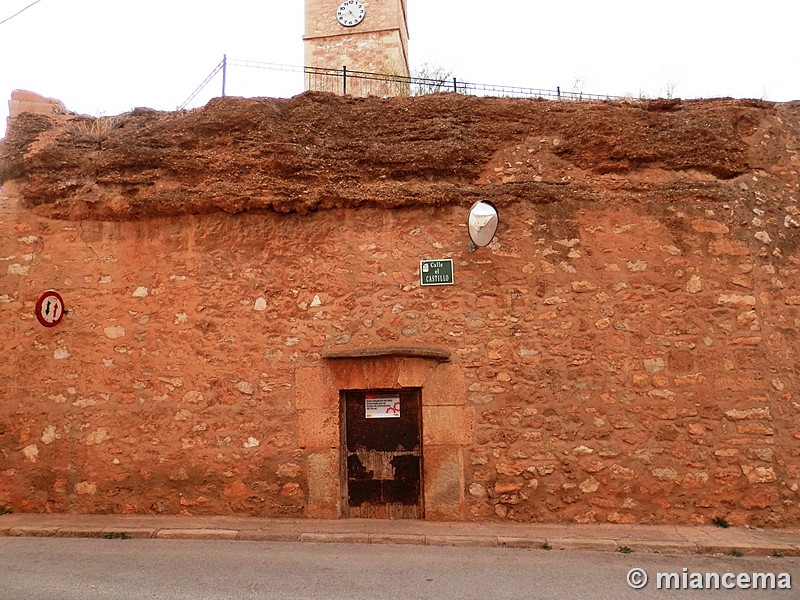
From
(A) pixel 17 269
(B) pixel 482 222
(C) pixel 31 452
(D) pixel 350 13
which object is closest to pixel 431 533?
(B) pixel 482 222

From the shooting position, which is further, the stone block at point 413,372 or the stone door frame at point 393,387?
the stone block at point 413,372

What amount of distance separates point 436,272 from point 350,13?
781 inches

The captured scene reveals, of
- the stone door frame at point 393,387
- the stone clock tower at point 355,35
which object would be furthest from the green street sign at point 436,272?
the stone clock tower at point 355,35

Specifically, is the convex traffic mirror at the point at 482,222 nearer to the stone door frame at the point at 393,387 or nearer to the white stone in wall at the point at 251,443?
the stone door frame at the point at 393,387

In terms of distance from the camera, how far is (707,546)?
5.38 m

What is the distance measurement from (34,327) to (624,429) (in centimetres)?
615

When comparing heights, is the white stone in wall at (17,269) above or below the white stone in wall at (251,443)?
above

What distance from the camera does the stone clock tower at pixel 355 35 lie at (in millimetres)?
23000

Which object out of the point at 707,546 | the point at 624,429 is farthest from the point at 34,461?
the point at 707,546

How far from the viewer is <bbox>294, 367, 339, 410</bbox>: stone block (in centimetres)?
650

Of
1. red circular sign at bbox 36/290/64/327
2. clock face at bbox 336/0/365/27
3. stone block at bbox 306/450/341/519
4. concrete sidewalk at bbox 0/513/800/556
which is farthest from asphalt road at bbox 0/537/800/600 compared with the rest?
clock face at bbox 336/0/365/27

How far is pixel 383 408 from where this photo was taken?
6574mm

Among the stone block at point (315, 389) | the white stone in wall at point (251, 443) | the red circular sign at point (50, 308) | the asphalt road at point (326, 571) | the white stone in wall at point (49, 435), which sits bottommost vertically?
the asphalt road at point (326, 571)

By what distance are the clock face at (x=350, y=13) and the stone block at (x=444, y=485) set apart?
20.5m
